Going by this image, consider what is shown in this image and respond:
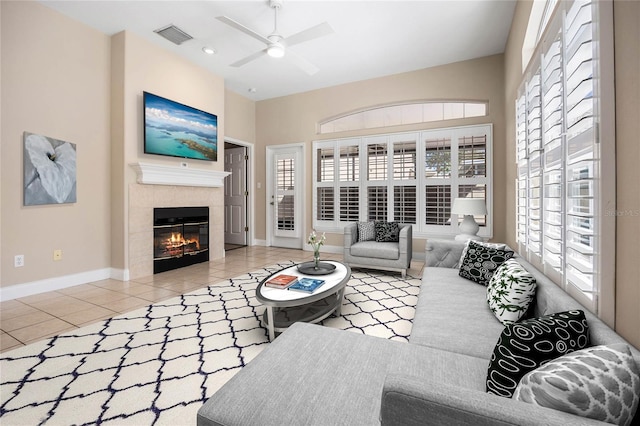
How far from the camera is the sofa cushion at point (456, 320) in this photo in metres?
1.38

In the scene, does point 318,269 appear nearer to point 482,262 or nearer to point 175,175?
point 482,262

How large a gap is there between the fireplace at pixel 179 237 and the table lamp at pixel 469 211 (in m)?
3.78

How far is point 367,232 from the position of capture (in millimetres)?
4422

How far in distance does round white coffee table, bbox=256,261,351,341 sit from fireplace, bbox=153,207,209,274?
7.77 ft

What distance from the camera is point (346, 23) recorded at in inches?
142

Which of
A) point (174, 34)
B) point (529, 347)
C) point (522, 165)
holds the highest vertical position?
point (174, 34)

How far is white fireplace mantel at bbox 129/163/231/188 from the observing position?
3.87 metres

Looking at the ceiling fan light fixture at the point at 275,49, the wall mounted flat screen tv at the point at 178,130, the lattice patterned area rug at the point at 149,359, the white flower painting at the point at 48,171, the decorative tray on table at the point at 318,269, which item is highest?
the ceiling fan light fixture at the point at 275,49

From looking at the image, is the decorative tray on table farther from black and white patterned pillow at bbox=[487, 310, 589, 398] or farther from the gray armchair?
black and white patterned pillow at bbox=[487, 310, 589, 398]

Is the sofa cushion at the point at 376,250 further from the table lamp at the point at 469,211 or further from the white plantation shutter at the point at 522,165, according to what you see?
Answer: the white plantation shutter at the point at 522,165

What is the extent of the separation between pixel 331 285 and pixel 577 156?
5.73 ft

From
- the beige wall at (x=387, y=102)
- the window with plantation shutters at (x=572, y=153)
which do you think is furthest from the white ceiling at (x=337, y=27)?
the window with plantation shutters at (x=572, y=153)

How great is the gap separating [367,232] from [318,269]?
5.77ft

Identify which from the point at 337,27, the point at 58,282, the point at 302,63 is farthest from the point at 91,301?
the point at 337,27
